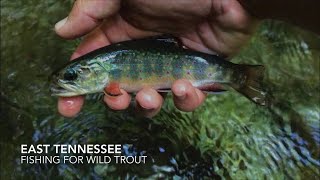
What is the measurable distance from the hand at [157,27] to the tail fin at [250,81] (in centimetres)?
18

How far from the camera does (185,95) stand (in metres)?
2.53

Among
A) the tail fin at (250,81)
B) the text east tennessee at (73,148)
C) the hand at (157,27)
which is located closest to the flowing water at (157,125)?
the text east tennessee at (73,148)

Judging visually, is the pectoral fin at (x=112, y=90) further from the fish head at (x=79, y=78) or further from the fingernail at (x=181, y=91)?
the fingernail at (x=181, y=91)

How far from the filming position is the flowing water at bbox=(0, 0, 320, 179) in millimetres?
3186

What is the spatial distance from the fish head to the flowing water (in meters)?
0.70

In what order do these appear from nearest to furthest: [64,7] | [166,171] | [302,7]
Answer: [302,7] < [166,171] < [64,7]

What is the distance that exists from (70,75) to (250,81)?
805mm

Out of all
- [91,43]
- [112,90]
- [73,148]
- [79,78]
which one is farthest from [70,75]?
[73,148]

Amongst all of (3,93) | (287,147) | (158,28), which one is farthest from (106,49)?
(287,147)

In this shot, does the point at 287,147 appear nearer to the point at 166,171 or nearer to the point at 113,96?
the point at 166,171

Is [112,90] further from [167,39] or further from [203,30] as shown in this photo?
[203,30]

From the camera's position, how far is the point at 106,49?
2.53 m

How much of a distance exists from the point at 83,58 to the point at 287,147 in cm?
152

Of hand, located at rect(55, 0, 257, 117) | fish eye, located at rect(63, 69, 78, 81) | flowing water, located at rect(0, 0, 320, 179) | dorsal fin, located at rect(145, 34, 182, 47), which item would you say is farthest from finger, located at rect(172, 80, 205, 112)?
flowing water, located at rect(0, 0, 320, 179)
